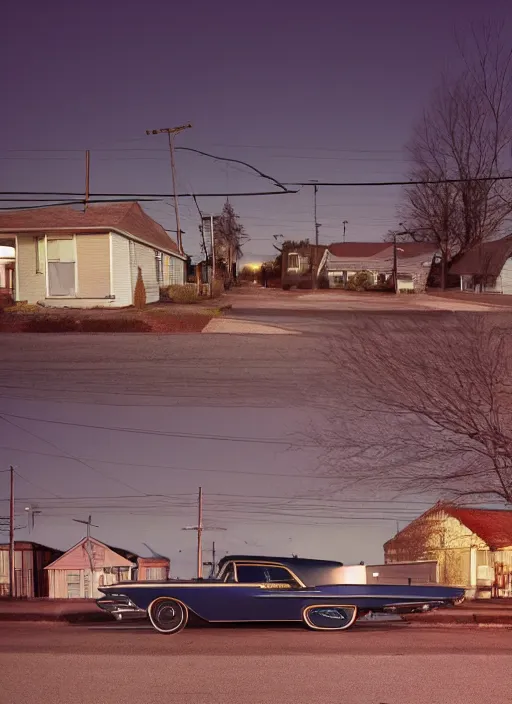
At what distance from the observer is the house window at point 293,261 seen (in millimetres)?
6641

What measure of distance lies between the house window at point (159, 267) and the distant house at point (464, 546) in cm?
285

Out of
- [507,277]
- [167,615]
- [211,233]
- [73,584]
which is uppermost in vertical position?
[211,233]

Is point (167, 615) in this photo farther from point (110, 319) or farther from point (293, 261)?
point (293, 261)

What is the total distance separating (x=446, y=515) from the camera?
349 inches

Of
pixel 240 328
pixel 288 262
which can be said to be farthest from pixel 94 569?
pixel 288 262

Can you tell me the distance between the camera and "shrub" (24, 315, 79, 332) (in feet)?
21.9

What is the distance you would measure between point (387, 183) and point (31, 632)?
14.5 ft

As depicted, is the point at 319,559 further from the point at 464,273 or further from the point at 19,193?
the point at 19,193

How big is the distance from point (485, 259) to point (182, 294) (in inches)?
93.3

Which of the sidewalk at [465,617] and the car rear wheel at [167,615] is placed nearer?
the car rear wheel at [167,615]

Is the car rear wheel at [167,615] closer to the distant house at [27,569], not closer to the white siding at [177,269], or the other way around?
the white siding at [177,269]

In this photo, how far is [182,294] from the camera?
22.3 ft

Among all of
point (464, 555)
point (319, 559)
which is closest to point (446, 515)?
point (464, 555)

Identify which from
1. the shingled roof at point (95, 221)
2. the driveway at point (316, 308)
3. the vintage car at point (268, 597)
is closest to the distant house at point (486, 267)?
the driveway at point (316, 308)
